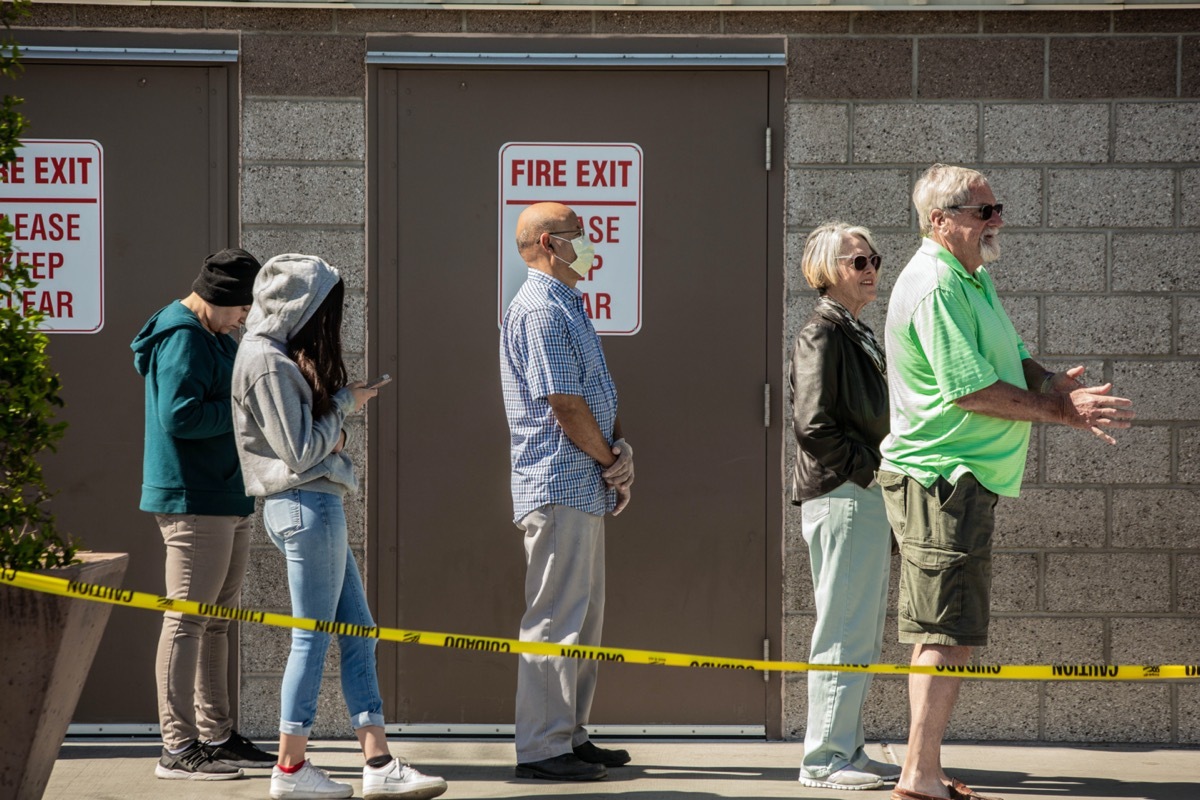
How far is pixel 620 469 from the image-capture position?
4395 millimetres

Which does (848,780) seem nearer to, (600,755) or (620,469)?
(600,755)

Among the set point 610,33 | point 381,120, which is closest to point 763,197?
point 610,33

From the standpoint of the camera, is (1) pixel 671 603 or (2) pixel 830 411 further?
(1) pixel 671 603

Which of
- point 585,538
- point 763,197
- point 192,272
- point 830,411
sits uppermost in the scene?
point 763,197

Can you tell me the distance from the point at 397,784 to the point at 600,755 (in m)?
0.82

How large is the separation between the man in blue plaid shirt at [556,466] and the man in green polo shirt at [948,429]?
992 mm

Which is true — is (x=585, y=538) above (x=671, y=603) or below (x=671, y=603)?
above

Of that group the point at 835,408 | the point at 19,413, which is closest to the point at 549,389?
the point at 835,408

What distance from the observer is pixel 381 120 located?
5152 millimetres

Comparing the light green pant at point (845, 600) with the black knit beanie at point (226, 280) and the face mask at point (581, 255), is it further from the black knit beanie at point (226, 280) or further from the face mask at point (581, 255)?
the black knit beanie at point (226, 280)

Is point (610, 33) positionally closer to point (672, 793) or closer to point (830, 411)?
point (830, 411)

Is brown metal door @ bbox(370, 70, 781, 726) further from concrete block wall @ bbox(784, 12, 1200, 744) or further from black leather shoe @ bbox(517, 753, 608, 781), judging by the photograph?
black leather shoe @ bbox(517, 753, 608, 781)

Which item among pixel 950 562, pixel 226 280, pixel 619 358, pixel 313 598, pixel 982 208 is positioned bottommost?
pixel 313 598

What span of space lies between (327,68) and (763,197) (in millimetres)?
1806
